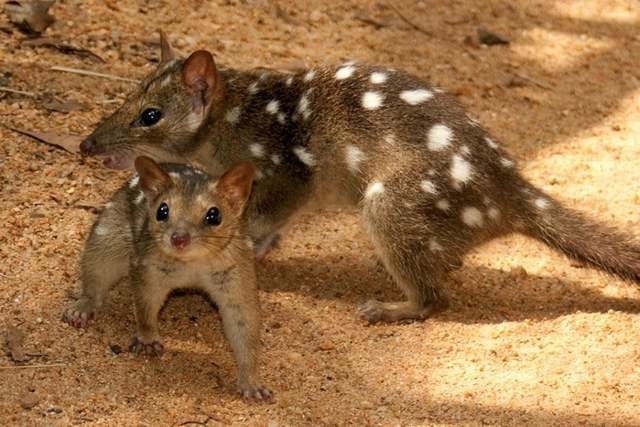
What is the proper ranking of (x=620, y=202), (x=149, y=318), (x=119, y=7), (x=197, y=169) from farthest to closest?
1. (x=119, y=7)
2. (x=620, y=202)
3. (x=197, y=169)
4. (x=149, y=318)

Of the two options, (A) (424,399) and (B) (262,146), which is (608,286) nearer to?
(A) (424,399)

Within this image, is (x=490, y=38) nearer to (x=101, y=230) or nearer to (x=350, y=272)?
(x=350, y=272)

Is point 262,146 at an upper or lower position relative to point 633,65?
upper

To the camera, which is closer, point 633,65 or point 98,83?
point 98,83

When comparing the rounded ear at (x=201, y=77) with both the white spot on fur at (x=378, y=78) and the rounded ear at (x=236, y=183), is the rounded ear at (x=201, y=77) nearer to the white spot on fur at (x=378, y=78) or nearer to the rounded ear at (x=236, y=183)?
the white spot on fur at (x=378, y=78)

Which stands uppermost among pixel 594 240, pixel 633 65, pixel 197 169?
pixel 197 169

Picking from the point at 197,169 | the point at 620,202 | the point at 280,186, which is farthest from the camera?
the point at 620,202

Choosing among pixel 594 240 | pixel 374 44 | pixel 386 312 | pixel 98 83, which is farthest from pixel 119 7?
pixel 594 240

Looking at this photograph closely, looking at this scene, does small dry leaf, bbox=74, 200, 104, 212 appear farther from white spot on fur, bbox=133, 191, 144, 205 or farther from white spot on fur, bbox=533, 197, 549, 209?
white spot on fur, bbox=533, 197, 549, 209
